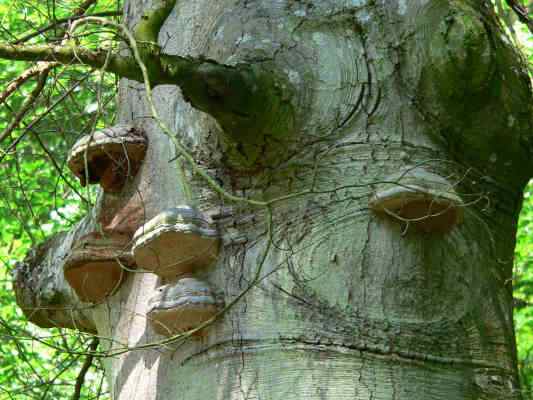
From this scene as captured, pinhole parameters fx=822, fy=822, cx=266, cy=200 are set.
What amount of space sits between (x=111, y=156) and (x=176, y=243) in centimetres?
48

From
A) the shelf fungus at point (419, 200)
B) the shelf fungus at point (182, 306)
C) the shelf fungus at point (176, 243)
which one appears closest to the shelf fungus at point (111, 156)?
the shelf fungus at point (176, 243)

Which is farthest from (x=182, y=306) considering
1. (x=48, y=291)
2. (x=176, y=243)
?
(x=48, y=291)

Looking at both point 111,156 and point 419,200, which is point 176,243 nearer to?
point 111,156

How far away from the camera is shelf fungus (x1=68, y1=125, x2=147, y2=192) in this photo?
7.76 ft

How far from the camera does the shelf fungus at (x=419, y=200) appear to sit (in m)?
1.98

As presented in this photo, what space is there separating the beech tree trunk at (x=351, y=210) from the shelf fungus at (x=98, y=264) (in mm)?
41

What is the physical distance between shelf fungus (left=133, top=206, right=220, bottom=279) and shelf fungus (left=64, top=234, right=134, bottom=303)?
219mm

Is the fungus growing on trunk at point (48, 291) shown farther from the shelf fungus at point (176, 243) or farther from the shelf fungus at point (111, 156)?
the shelf fungus at point (176, 243)

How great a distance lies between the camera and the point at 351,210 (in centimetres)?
205

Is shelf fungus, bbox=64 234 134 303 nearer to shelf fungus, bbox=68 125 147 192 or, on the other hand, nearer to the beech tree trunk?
the beech tree trunk

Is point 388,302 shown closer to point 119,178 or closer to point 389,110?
point 389,110

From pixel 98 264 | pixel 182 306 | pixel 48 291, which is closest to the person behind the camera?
pixel 182 306

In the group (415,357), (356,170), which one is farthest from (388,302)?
(356,170)

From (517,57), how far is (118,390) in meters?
1.50
